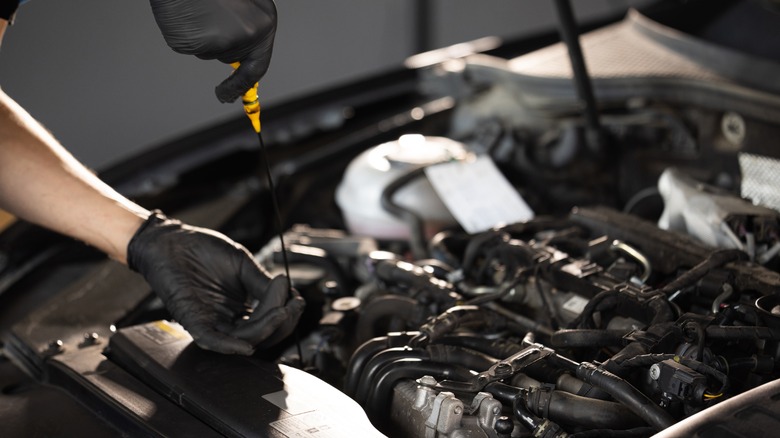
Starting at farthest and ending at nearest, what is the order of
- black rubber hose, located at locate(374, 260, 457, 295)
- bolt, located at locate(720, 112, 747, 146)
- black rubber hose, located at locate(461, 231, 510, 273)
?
bolt, located at locate(720, 112, 747, 146) < black rubber hose, located at locate(461, 231, 510, 273) < black rubber hose, located at locate(374, 260, 457, 295)

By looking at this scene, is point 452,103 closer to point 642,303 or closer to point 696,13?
point 696,13

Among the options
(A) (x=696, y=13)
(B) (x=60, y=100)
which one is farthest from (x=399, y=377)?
(B) (x=60, y=100)

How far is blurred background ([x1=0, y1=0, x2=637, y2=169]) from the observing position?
13.2 feet

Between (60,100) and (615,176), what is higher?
(60,100)

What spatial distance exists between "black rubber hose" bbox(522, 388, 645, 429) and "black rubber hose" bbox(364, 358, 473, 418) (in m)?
0.15

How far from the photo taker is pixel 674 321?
1.24 meters

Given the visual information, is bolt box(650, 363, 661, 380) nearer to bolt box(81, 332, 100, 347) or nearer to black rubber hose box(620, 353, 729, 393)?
black rubber hose box(620, 353, 729, 393)

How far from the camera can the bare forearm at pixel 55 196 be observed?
5.10 feet

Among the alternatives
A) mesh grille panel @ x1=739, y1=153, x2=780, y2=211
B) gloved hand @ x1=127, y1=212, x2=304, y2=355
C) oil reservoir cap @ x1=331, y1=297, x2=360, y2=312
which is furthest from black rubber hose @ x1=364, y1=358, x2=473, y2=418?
mesh grille panel @ x1=739, y1=153, x2=780, y2=211

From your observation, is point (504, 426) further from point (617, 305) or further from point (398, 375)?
point (617, 305)

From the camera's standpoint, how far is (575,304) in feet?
4.64

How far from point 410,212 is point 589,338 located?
76cm

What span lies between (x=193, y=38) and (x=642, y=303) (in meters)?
0.74

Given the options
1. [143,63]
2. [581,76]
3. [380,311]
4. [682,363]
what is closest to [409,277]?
[380,311]
